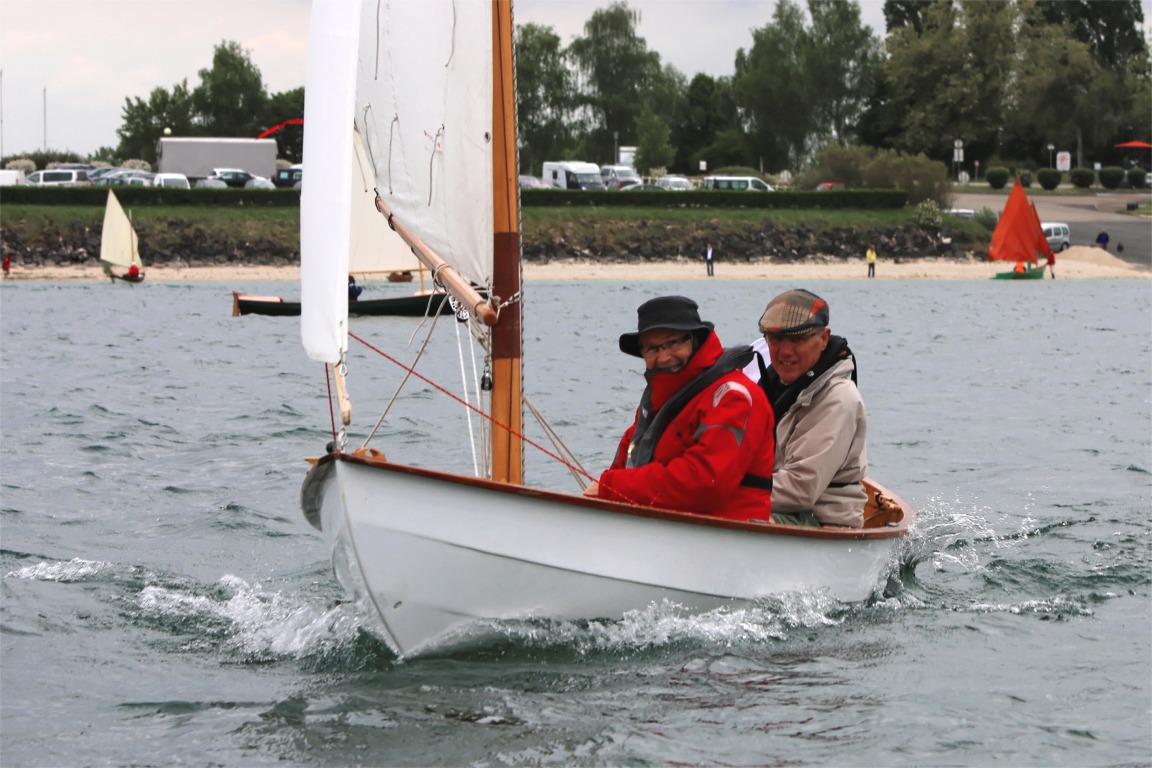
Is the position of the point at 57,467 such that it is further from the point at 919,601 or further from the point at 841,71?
the point at 841,71

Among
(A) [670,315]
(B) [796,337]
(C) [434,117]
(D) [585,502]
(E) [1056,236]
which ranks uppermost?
(C) [434,117]

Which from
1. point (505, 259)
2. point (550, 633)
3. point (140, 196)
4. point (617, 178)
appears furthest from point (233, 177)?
point (550, 633)

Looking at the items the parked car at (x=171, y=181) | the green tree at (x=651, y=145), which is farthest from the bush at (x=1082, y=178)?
the parked car at (x=171, y=181)

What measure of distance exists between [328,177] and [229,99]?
97.4 meters

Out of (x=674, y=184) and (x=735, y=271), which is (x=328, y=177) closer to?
(x=735, y=271)

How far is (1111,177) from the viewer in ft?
252

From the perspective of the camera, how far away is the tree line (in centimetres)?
8044

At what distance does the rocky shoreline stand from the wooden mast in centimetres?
4495

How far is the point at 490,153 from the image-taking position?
746 cm

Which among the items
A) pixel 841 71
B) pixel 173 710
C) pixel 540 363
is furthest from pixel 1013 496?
pixel 841 71

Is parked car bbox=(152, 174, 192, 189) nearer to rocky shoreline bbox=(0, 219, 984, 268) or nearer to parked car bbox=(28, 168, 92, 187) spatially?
parked car bbox=(28, 168, 92, 187)

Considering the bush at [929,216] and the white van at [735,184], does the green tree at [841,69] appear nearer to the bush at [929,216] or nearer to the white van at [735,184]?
the white van at [735,184]

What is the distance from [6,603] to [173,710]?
232 centimetres

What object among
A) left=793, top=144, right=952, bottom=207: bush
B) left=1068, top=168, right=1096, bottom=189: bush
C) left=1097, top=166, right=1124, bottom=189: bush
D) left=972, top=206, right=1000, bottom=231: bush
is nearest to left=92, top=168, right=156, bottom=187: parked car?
left=793, top=144, right=952, bottom=207: bush
